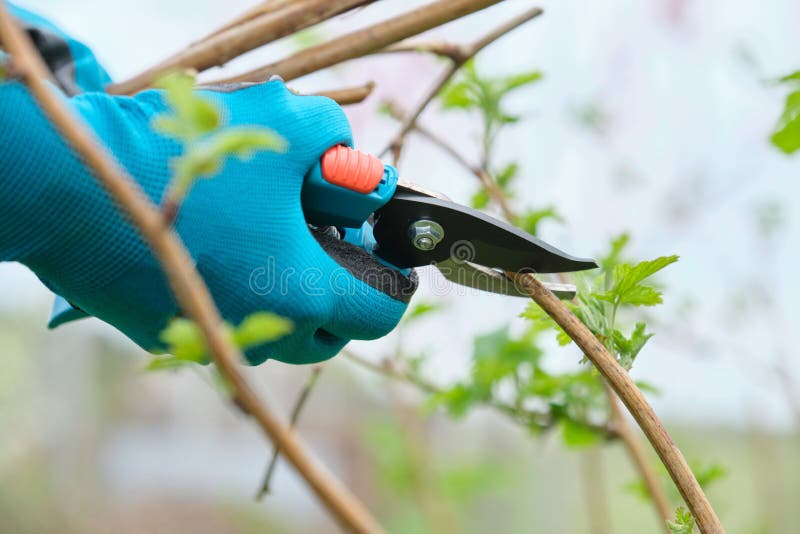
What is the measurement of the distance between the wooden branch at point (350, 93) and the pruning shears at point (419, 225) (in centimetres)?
24

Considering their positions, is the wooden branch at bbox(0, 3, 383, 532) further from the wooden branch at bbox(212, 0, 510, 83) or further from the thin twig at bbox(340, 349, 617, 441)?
the thin twig at bbox(340, 349, 617, 441)

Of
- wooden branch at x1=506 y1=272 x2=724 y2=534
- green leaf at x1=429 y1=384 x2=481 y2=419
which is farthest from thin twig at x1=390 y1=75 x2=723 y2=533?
green leaf at x1=429 y1=384 x2=481 y2=419

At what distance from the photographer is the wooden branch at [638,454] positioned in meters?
0.90

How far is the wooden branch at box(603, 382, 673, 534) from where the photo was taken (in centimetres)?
90

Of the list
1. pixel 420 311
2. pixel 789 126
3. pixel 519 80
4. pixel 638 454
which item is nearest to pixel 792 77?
pixel 789 126

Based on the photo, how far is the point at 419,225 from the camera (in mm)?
626

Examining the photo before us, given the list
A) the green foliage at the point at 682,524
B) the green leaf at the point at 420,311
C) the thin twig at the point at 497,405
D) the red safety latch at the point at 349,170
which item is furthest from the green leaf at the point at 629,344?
the green leaf at the point at 420,311

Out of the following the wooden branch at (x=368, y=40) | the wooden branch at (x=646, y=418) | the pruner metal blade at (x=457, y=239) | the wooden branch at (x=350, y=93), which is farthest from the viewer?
the wooden branch at (x=350, y=93)

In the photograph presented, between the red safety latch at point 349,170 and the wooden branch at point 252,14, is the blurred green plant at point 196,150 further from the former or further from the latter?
the wooden branch at point 252,14

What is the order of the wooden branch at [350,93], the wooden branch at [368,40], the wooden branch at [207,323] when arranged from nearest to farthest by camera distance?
the wooden branch at [207,323] < the wooden branch at [368,40] < the wooden branch at [350,93]

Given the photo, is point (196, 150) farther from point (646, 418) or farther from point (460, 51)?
point (460, 51)

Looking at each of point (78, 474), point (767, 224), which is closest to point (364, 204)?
point (767, 224)

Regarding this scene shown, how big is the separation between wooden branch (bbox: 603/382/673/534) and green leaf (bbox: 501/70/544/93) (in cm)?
35

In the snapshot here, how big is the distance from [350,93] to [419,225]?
28 centimetres
